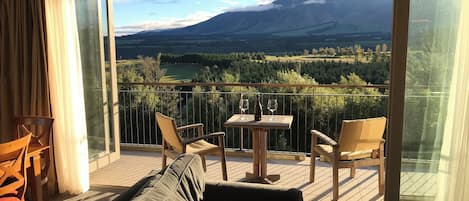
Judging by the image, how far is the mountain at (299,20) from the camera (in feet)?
22.1

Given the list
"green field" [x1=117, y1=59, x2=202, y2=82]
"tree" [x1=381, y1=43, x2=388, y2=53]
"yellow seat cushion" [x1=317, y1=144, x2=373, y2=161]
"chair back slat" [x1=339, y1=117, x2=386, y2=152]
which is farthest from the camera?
"green field" [x1=117, y1=59, x2=202, y2=82]

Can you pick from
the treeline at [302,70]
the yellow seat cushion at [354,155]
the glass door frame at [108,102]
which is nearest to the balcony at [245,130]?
the glass door frame at [108,102]

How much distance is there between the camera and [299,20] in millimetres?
7188

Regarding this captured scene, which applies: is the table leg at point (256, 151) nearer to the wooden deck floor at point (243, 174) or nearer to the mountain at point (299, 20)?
the wooden deck floor at point (243, 174)

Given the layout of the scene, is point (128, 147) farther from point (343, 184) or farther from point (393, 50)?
point (393, 50)

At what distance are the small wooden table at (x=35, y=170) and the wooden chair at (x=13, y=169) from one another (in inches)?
12.4

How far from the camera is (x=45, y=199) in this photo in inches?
150

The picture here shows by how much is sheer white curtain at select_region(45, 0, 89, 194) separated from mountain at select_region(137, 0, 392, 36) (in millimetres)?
3558

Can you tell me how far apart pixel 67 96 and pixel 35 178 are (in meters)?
0.82

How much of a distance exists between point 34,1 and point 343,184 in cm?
347

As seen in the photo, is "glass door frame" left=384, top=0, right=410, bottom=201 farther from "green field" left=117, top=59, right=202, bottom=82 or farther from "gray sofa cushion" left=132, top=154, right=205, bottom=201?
"green field" left=117, top=59, right=202, bottom=82

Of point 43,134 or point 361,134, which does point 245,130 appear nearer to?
point 361,134

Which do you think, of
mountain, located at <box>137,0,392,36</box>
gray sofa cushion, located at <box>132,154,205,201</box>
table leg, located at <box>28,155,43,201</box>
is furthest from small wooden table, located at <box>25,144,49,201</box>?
mountain, located at <box>137,0,392,36</box>

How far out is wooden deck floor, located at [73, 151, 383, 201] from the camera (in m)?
3.98
